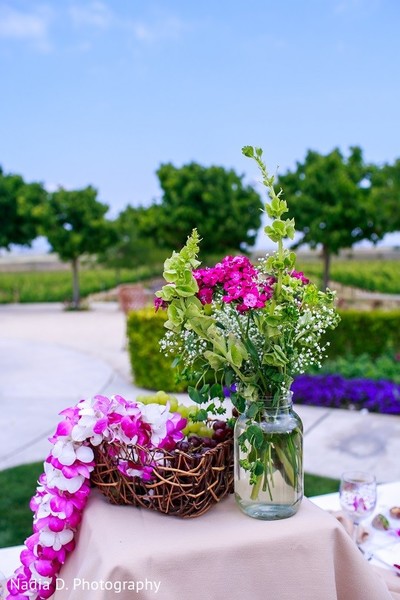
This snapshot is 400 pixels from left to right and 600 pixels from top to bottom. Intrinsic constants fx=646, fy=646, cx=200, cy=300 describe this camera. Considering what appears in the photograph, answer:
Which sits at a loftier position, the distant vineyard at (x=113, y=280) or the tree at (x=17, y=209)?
the tree at (x=17, y=209)

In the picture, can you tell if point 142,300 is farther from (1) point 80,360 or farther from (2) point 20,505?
(2) point 20,505

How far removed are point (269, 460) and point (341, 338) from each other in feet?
22.5

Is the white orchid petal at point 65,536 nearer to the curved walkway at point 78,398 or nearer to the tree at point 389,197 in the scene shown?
the curved walkway at point 78,398

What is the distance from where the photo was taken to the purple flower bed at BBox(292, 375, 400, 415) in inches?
257

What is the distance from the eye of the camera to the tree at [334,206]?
1788 cm

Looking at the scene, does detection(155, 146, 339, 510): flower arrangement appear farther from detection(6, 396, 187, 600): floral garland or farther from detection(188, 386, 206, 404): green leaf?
detection(6, 396, 187, 600): floral garland

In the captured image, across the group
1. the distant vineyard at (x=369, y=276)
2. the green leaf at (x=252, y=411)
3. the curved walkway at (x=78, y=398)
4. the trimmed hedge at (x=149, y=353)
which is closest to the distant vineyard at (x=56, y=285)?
the distant vineyard at (x=369, y=276)

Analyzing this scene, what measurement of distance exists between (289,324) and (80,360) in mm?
8961

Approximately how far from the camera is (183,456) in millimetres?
1663

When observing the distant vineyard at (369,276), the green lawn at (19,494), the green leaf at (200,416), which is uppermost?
the green leaf at (200,416)

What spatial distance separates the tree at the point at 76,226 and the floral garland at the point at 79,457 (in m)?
19.2

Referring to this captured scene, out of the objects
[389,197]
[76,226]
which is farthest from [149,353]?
[76,226]

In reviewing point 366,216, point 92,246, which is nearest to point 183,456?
point 366,216

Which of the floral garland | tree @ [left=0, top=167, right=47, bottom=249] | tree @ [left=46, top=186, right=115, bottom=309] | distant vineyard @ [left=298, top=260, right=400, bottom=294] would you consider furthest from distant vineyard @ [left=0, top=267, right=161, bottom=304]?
the floral garland
